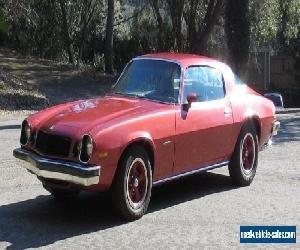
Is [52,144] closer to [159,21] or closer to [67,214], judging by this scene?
[67,214]

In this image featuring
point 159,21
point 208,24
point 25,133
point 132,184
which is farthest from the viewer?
point 159,21

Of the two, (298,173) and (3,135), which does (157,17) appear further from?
(298,173)

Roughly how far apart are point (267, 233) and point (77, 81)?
60.3ft

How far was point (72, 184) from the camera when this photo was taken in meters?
6.21

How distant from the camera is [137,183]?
261 inches

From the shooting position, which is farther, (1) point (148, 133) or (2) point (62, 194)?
(2) point (62, 194)

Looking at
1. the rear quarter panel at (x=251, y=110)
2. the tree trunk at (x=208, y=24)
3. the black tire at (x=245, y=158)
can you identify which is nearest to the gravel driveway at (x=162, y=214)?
the black tire at (x=245, y=158)

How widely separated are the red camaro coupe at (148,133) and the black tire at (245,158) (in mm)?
13

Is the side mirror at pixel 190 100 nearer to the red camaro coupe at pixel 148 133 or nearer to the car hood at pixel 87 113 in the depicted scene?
the red camaro coupe at pixel 148 133

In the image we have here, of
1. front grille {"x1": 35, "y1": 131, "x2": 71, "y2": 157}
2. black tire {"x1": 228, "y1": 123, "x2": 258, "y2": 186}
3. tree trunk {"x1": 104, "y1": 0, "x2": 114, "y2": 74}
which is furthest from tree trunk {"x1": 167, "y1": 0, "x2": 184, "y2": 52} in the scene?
front grille {"x1": 35, "y1": 131, "x2": 71, "y2": 157}

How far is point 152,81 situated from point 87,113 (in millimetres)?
1179

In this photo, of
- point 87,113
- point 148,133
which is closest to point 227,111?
point 148,133

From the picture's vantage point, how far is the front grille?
6.22 metres

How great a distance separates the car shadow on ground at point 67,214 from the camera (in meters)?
6.00
